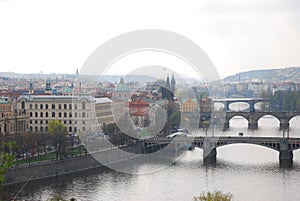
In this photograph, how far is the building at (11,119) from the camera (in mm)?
17922

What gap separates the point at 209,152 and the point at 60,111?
5.52 meters

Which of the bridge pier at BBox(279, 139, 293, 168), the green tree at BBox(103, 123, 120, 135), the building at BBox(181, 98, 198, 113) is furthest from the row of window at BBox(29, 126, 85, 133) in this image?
the building at BBox(181, 98, 198, 113)

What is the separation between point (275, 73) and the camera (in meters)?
107

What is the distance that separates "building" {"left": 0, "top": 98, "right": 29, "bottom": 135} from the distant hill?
81809 millimetres

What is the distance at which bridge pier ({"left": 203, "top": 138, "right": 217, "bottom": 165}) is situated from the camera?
16938 mm

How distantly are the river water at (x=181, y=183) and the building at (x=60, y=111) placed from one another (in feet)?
14.3

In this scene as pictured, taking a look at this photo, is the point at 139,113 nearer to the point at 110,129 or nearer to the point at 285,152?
the point at 110,129

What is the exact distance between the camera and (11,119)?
18.4 m

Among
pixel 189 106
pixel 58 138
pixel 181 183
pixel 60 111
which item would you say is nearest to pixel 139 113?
pixel 60 111

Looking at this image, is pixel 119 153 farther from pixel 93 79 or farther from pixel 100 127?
pixel 93 79

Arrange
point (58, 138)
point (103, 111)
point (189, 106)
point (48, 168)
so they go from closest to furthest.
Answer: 1. point (48, 168)
2. point (58, 138)
3. point (103, 111)
4. point (189, 106)

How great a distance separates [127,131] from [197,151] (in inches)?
85.7

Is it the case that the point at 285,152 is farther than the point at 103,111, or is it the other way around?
the point at 103,111

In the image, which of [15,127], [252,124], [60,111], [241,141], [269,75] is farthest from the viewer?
[269,75]
